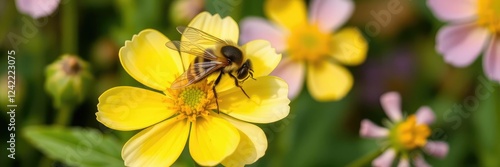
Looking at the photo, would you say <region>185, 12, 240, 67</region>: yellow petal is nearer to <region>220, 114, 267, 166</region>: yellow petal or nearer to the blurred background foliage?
<region>220, 114, 267, 166</region>: yellow petal

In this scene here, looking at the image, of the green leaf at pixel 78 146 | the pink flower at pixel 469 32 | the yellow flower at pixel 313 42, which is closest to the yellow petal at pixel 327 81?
the yellow flower at pixel 313 42

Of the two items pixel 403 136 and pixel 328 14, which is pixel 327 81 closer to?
pixel 328 14

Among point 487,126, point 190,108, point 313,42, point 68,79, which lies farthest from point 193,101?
point 487,126

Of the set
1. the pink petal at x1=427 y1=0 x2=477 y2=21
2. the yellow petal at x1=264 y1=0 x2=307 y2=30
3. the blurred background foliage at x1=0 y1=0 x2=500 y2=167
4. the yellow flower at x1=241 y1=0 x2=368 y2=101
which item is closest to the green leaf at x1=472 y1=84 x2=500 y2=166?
the blurred background foliage at x1=0 y1=0 x2=500 y2=167

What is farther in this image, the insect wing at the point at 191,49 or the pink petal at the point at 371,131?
the pink petal at the point at 371,131

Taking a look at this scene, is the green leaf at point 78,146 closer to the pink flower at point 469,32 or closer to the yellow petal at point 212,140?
the yellow petal at point 212,140

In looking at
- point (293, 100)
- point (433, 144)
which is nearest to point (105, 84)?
point (293, 100)

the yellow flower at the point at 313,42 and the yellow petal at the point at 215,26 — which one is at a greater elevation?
the yellow petal at the point at 215,26
